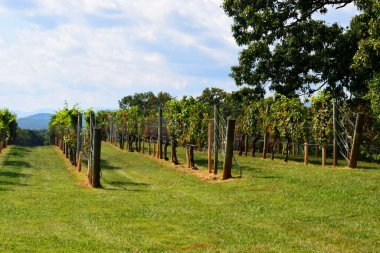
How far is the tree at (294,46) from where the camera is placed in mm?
34344

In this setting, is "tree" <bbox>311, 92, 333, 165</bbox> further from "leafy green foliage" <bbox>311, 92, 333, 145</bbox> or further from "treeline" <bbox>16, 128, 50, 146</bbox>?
"treeline" <bbox>16, 128, 50, 146</bbox>

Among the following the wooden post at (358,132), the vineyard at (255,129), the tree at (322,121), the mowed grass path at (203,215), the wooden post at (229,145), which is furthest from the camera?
the tree at (322,121)

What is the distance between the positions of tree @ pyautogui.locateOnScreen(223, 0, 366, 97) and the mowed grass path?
15828 millimetres

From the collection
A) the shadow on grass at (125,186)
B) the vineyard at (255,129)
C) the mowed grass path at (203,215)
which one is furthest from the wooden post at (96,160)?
the mowed grass path at (203,215)

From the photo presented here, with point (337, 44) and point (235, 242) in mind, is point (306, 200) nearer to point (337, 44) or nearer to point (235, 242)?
point (235, 242)

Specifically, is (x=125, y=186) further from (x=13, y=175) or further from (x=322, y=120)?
(x=322, y=120)

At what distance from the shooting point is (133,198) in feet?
53.5

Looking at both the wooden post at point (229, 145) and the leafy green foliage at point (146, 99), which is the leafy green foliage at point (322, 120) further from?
the leafy green foliage at point (146, 99)

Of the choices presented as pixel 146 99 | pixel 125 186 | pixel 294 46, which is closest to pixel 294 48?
pixel 294 46

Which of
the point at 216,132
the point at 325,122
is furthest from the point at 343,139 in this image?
the point at 216,132

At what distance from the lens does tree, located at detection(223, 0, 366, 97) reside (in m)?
34.3

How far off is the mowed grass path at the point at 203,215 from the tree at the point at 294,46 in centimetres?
1583

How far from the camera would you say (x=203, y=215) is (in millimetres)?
12656

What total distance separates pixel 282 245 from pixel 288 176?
35.3 ft
